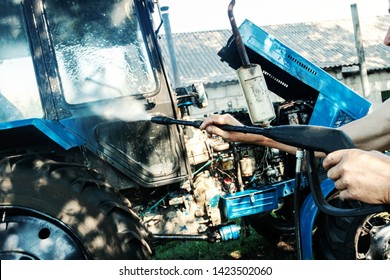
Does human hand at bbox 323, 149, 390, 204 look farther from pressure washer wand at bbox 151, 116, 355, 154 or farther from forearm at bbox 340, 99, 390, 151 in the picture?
forearm at bbox 340, 99, 390, 151

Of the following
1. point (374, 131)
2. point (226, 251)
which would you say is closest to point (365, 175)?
point (374, 131)

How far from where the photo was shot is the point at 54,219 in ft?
6.09

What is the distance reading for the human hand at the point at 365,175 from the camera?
38.8 inches

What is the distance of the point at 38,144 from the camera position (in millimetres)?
2252

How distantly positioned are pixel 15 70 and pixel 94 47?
492 millimetres

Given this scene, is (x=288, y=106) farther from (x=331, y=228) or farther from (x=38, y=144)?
(x=38, y=144)

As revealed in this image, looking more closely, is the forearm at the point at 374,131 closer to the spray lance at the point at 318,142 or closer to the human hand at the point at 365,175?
the spray lance at the point at 318,142

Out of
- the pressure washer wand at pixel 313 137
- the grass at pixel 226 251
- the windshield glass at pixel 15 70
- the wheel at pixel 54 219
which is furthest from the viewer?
the grass at pixel 226 251

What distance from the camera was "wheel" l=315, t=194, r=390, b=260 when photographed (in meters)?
2.38

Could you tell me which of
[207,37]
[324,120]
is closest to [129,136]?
[324,120]

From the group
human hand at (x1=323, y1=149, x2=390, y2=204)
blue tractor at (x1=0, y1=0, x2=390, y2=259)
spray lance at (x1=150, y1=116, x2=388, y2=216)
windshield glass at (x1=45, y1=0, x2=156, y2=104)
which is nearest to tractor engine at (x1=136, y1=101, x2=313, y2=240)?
blue tractor at (x1=0, y1=0, x2=390, y2=259)

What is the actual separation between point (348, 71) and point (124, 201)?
1142 centimetres

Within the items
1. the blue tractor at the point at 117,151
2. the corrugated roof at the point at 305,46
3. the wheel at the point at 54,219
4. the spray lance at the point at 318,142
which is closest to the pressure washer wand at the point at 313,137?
the spray lance at the point at 318,142

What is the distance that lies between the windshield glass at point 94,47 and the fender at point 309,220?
145 cm
